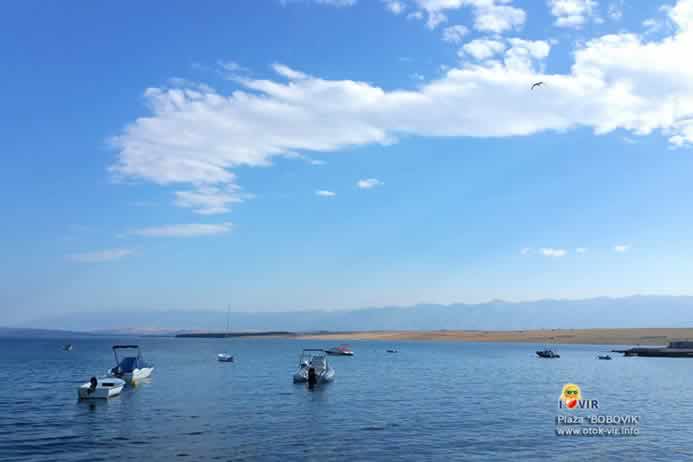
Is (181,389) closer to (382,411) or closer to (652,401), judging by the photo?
(382,411)

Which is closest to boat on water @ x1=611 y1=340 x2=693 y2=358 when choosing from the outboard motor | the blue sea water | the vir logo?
the blue sea water

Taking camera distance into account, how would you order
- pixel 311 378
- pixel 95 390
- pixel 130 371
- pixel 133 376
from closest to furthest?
pixel 95 390, pixel 311 378, pixel 133 376, pixel 130 371

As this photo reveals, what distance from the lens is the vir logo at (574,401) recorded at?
5225 centimetres

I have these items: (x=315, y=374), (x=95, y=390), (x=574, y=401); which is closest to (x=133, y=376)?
(x=95, y=390)

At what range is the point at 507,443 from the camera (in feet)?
112

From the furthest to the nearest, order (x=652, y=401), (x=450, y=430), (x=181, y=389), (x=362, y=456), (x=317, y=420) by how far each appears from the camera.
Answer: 1. (x=181, y=389)
2. (x=652, y=401)
3. (x=317, y=420)
4. (x=450, y=430)
5. (x=362, y=456)

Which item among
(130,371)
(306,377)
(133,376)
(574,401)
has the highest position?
(130,371)

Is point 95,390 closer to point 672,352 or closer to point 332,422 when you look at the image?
point 332,422

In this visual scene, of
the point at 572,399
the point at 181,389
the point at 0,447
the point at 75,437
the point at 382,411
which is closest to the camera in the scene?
the point at 0,447

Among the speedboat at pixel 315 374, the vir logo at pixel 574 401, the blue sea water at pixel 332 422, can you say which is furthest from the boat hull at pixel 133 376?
the vir logo at pixel 574 401

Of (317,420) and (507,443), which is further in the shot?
(317,420)

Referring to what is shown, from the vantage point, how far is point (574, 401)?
56.7 metres

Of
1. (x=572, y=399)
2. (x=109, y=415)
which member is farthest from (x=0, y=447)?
(x=572, y=399)

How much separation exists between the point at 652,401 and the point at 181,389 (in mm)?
49577
